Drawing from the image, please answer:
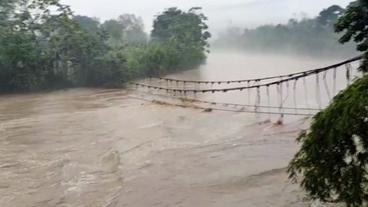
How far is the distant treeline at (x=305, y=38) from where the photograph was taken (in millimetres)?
41219

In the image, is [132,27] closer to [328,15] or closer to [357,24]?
[328,15]

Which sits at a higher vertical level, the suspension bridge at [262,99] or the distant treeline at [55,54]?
the distant treeline at [55,54]

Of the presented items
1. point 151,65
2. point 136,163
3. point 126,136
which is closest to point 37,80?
point 151,65

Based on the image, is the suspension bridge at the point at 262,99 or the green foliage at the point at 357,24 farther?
the suspension bridge at the point at 262,99

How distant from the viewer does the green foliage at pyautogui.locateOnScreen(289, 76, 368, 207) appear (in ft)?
9.84

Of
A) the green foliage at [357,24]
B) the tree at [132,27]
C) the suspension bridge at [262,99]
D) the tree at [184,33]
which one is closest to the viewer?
the green foliage at [357,24]

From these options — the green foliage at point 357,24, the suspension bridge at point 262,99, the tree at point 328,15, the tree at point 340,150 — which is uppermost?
the tree at point 328,15

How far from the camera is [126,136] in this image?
11.5 m

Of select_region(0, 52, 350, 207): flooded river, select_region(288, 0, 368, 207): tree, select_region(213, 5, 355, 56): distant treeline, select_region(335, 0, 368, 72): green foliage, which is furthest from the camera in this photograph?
select_region(213, 5, 355, 56): distant treeline

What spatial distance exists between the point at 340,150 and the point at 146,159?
6.09 m

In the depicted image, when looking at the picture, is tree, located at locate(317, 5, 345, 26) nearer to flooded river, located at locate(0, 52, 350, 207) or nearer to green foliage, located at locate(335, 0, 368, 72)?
flooded river, located at locate(0, 52, 350, 207)

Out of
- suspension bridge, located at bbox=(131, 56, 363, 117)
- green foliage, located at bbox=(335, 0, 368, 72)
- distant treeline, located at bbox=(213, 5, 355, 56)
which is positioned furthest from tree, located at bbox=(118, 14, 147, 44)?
green foliage, located at bbox=(335, 0, 368, 72)

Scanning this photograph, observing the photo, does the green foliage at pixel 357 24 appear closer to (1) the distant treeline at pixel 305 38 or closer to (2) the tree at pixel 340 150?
(2) the tree at pixel 340 150

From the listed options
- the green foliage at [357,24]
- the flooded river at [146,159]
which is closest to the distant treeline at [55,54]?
the flooded river at [146,159]
